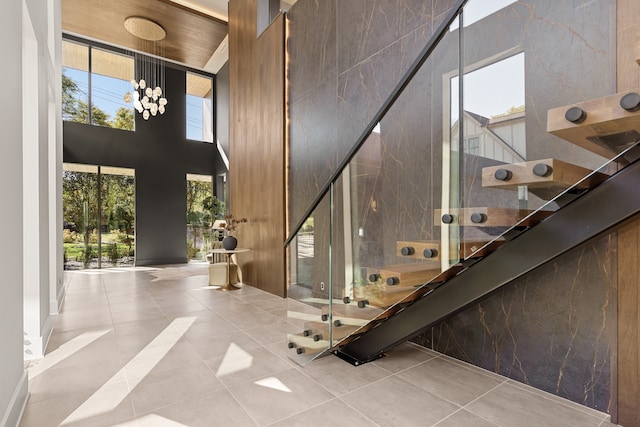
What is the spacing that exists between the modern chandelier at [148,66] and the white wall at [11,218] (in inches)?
206

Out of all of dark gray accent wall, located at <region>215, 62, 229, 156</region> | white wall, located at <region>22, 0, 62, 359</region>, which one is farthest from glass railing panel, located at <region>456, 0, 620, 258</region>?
dark gray accent wall, located at <region>215, 62, 229, 156</region>

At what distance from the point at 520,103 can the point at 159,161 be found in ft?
31.9

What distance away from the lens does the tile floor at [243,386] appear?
2053 millimetres

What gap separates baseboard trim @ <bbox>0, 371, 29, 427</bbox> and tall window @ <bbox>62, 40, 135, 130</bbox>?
27.8 ft

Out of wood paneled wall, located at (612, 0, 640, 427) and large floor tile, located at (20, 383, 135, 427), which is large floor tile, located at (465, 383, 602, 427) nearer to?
wood paneled wall, located at (612, 0, 640, 427)

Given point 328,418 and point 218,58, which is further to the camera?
point 218,58

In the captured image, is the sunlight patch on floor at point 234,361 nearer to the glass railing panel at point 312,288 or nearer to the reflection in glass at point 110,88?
the glass railing panel at point 312,288

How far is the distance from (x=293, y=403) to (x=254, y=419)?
0.92ft

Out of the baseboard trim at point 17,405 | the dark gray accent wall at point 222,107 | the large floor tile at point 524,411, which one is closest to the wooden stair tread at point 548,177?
the large floor tile at point 524,411

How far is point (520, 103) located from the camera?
5.93 feet

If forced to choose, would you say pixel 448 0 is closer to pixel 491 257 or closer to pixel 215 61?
pixel 491 257

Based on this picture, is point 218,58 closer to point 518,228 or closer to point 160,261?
point 160,261

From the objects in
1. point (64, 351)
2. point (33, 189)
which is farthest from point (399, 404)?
point (33, 189)

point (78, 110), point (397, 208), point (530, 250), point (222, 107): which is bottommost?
point (530, 250)
